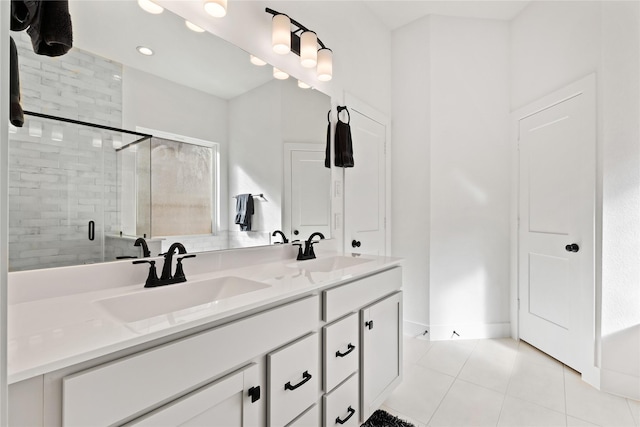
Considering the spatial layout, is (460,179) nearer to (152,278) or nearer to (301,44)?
(301,44)

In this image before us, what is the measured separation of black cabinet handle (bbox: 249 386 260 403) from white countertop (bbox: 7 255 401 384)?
23cm

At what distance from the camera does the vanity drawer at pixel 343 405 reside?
50.4 inches

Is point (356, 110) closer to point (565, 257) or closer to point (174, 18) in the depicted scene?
point (174, 18)

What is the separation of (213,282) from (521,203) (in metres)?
2.64

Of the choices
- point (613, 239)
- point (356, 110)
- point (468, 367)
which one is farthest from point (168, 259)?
point (613, 239)

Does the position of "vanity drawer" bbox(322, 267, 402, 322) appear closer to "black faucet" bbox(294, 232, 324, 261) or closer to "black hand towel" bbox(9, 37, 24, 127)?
"black faucet" bbox(294, 232, 324, 261)

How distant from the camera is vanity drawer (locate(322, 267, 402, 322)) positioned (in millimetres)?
1270

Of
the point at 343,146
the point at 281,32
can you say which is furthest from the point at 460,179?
the point at 281,32

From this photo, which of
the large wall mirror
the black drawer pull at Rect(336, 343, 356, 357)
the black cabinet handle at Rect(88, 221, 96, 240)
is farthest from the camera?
the black drawer pull at Rect(336, 343, 356, 357)

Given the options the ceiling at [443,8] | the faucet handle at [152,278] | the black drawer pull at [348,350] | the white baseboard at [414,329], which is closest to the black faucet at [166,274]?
the faucet handle at [152,278]

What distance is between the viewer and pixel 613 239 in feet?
6.32

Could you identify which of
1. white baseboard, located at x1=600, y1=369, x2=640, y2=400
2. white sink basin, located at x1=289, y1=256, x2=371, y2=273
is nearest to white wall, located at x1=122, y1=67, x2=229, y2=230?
white sink basin, located at x1=289, y1=256, x2=371, y2=273

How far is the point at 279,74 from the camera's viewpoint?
185 cm

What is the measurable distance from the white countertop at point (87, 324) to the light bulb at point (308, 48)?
140 centimetres
